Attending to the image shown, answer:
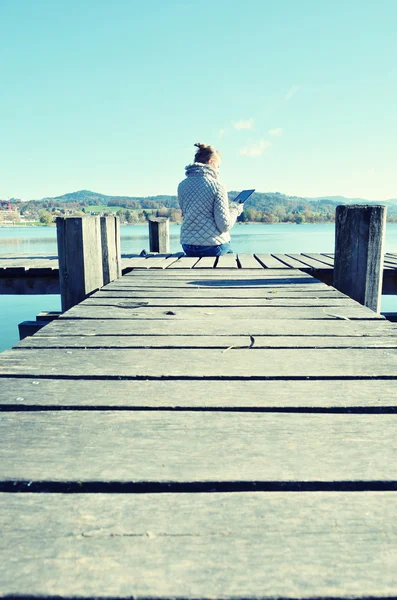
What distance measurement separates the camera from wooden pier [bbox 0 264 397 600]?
746mm

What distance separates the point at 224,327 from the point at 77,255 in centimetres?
182

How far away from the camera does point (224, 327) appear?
95.7 inches

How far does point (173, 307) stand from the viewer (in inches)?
117

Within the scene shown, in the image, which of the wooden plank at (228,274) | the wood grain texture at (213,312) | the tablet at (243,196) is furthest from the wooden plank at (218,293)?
the tablet at (243,196)

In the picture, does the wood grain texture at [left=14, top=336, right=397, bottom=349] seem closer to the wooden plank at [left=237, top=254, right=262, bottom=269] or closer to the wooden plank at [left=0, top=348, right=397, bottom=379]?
the wooden plank at [left=0, top=348, right=397, bottom=379]

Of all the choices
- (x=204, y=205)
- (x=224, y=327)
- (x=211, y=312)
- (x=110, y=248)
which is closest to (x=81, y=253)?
(x=110, y=248)

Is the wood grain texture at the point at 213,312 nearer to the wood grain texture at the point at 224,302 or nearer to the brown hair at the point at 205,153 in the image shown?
the wood grain texture at the point at 224,302

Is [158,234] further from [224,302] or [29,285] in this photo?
[224,302]

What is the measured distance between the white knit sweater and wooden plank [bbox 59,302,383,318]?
324cm

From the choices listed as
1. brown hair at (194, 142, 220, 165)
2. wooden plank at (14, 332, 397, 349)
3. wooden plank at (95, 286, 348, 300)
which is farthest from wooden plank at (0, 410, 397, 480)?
brown hair at (194, 142, 220, 165)

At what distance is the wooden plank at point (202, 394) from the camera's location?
4.51ft

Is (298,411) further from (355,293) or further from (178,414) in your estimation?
(355,293)

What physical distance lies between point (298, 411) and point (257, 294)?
7.03 feet

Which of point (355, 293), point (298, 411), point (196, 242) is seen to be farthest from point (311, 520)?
point (196, 242)
